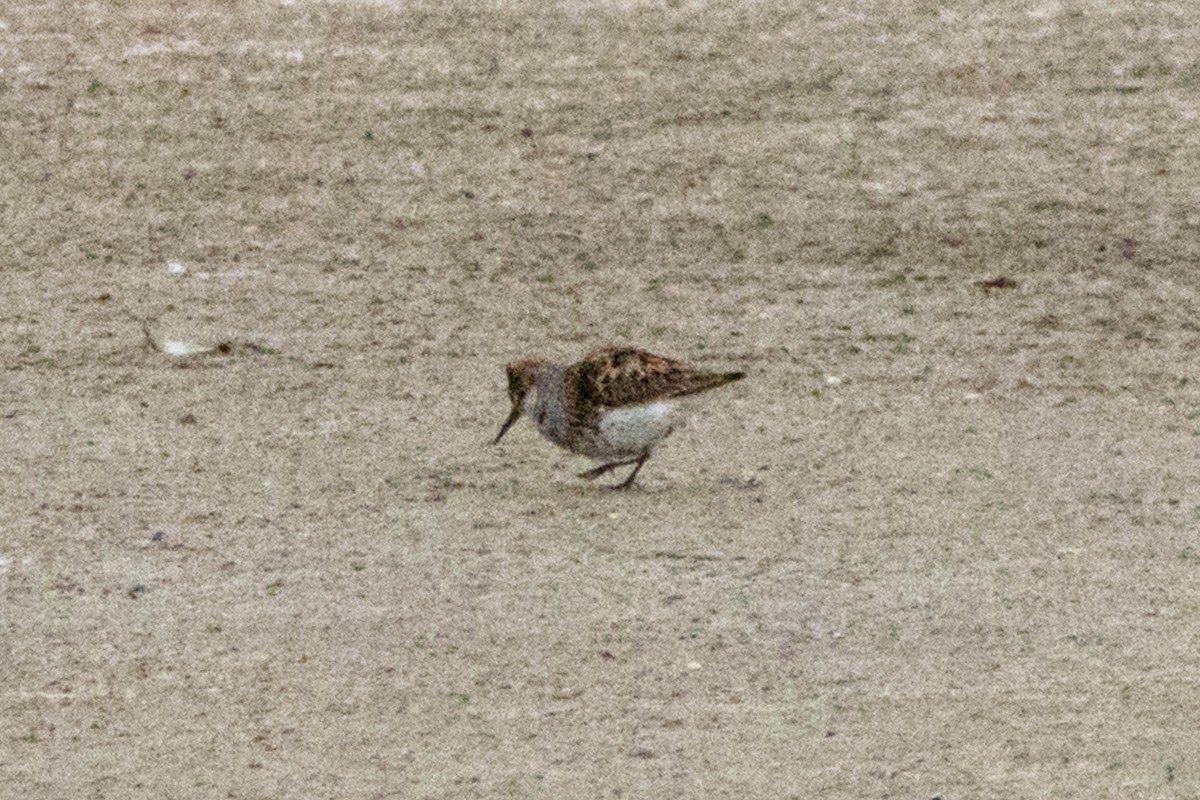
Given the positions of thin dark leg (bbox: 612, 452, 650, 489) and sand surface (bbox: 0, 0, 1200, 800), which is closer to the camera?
sand surface (bbox: 0, 0, 1200, 800)

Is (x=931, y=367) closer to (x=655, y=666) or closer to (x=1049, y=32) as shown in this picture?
(x=1049, y=32)

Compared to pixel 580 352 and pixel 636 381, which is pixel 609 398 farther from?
pixel 580 352

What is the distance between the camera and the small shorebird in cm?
784

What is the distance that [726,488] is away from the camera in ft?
25.7

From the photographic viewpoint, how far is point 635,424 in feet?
25.7

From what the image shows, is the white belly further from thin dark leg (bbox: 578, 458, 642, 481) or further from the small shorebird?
thin dark leg (bbox: 578, 458, 642, 481)

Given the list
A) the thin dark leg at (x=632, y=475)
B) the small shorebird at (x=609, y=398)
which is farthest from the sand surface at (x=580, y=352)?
the small shorebird at (x=609, y=398)

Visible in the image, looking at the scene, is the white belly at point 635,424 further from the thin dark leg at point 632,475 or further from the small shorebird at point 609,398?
the thin dark leg at point 632,475

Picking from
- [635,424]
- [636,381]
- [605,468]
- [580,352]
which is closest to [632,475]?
[605,468]

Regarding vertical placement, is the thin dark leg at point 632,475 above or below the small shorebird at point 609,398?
below

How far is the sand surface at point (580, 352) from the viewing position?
5.90 metres

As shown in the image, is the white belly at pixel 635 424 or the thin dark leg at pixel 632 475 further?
the thin dark leg at pixel 632 475

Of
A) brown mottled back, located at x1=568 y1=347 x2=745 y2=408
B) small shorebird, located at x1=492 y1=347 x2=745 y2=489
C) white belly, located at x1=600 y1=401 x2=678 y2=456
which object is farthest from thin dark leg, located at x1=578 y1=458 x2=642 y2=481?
brown mottled back, located at x1=568 y1=347 x2=745 y2=408

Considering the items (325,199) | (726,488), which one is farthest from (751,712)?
(325,199)
